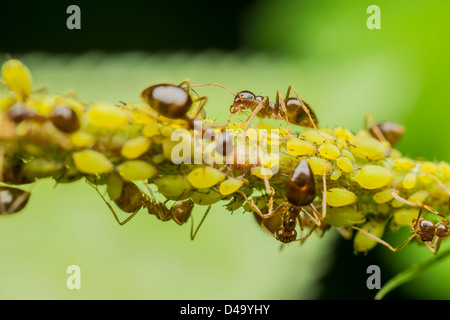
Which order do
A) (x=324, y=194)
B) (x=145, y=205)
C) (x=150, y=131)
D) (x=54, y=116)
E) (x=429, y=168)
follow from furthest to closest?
(x=145, y=205)
(x=429, y=168)
(x=324, y=194)
(x=150, y=131)
(x=54, y=116)

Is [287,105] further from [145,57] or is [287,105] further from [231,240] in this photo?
[145,57]

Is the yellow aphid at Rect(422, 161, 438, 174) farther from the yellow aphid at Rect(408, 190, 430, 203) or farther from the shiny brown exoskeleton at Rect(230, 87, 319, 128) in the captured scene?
the shiny brown exoskeleton at Rect(230, 87, 319, 128)

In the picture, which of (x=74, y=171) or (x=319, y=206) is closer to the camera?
(x=74, y=171)

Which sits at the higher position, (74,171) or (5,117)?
(5,117)

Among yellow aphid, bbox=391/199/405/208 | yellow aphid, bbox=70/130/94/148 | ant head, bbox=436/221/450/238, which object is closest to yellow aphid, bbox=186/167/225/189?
yellow aphid, bbox=70/130/94/148

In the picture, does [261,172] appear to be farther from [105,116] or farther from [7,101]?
[7,101]

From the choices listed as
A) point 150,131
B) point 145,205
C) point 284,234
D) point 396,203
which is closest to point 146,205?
point 145,205

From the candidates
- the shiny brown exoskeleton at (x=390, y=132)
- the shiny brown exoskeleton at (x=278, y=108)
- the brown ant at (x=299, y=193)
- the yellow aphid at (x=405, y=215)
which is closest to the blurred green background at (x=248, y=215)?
the shiny brown exoskeleton at (x=390, y=132)

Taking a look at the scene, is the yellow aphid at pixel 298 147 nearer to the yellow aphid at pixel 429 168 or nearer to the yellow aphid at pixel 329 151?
the yellow aphid at pixel 329 151

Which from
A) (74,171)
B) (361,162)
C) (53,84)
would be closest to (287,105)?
(361,162)
